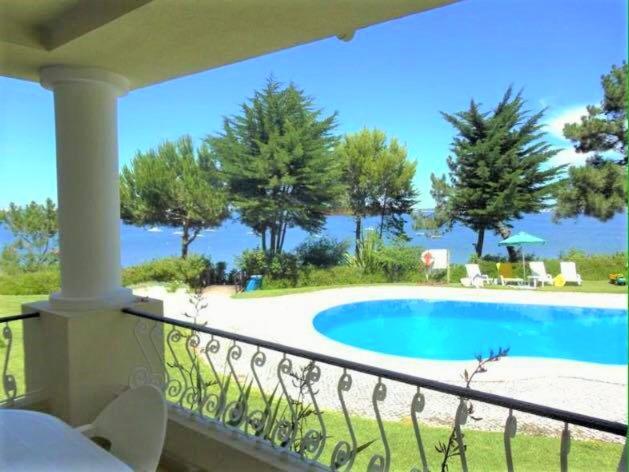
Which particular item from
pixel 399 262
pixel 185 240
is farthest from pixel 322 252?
pixel 185 240

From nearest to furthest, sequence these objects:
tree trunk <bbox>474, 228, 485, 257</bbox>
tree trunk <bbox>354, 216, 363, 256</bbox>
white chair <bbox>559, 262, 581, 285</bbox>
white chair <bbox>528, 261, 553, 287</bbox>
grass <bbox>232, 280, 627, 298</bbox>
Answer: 1. grass <bbox>232, 280, 627, 298</bbox>
2. white chair <bbox>559, 262, 581, 285</bbox>
3. white chair <bbox>528, 261, 553, 287</bbox>
4. tree trunk <bbox>474, 228, 485, 257</bbox>
5. tree trunk <bbox>354, 216, 363, 256</bbox>

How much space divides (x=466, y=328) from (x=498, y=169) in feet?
18.4

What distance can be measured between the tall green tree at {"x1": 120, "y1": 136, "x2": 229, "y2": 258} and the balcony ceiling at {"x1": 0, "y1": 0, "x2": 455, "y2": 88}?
38.4ft

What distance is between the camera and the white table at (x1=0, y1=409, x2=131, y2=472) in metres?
1.20

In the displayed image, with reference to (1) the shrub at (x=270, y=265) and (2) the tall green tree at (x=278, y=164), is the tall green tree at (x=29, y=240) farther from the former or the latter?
(2) the tall green tree at (x=278, y=164)

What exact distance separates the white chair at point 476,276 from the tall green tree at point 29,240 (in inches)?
390

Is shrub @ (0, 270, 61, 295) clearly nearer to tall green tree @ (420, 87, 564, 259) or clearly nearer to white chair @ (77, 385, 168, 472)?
white chair @ (77, 385, 168, 472)

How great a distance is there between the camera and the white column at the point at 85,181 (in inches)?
91.7

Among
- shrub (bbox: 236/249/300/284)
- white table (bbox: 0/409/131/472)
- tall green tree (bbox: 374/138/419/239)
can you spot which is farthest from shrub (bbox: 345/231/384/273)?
white table (bbox: 0/409/131/472)

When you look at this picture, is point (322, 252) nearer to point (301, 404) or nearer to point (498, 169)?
point (498, 169)

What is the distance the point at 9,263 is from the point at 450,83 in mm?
13433

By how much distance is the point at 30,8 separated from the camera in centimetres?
183

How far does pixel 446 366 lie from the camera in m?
6.04

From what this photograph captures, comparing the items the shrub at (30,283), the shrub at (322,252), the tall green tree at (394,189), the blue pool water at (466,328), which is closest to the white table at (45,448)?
the blue pool water at (466,328)
